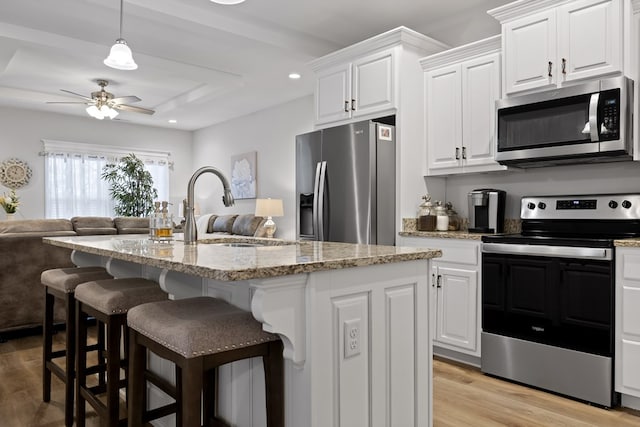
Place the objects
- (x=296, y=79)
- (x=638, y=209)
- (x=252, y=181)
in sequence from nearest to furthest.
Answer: (x=638, y=209) → (x=296, y=79) → (x=252, y=181)

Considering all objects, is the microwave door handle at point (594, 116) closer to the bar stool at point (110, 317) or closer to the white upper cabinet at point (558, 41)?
the white upper cabinet at point (558, 41)

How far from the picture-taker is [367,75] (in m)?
3.72

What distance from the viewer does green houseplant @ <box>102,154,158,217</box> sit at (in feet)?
25.3

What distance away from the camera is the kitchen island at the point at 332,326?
51.8 inches

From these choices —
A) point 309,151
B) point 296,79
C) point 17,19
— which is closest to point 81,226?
point 17,19

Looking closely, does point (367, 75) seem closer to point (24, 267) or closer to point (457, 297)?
point (457, 297)

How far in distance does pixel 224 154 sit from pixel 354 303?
6.88 metres

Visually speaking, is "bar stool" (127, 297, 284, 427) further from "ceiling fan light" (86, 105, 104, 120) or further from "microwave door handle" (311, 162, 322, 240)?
"ceiling fan light" (86, 105, 104, 120)

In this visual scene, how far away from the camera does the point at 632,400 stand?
8.11 feet

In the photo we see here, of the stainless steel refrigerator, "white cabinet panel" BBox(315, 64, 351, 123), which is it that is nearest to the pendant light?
the stainless steel refrigerator

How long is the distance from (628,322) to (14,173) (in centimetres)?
784

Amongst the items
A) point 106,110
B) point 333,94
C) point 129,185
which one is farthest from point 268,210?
point 129,185

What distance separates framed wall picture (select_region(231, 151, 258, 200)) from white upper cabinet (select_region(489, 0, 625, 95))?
15.4 ft

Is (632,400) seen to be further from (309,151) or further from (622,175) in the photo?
(309,151)
